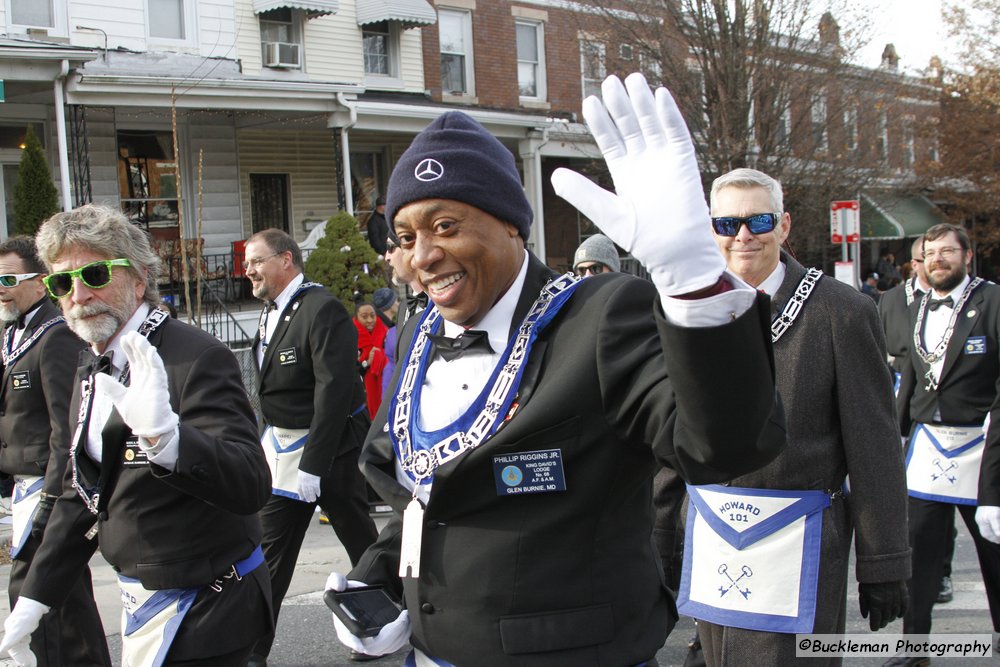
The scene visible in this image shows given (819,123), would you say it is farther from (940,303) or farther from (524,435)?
(524,435)

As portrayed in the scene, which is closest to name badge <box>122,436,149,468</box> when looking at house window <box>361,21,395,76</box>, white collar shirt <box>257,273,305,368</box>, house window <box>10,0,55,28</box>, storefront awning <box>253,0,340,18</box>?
white collar shirt <box>257,273,305,368</box>

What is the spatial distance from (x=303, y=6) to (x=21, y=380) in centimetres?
1288

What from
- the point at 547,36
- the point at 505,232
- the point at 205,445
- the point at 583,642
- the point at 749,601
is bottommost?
the point at 749,601

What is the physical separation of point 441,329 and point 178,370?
1.14 metres

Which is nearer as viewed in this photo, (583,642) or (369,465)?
(583,642)

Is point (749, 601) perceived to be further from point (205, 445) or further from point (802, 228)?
point (802, 228)

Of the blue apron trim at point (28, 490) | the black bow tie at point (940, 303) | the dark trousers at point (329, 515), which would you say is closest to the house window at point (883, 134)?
the black bow tie at point (940, 303)

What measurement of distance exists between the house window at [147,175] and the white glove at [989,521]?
14036 millimetres

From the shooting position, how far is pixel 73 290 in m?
3.28

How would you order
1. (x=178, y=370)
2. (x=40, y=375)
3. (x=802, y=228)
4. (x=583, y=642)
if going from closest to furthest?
(x=583, y=642) < (x=178, y=370) < (x=40, y=375) < (x=802, y=228)

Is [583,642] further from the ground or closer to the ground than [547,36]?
closer to the ground

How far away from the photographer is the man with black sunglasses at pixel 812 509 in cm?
311

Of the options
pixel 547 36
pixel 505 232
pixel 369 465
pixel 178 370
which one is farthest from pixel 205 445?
pixel 547 36

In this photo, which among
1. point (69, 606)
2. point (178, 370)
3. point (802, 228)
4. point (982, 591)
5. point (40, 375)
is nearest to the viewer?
point (178, 370)
